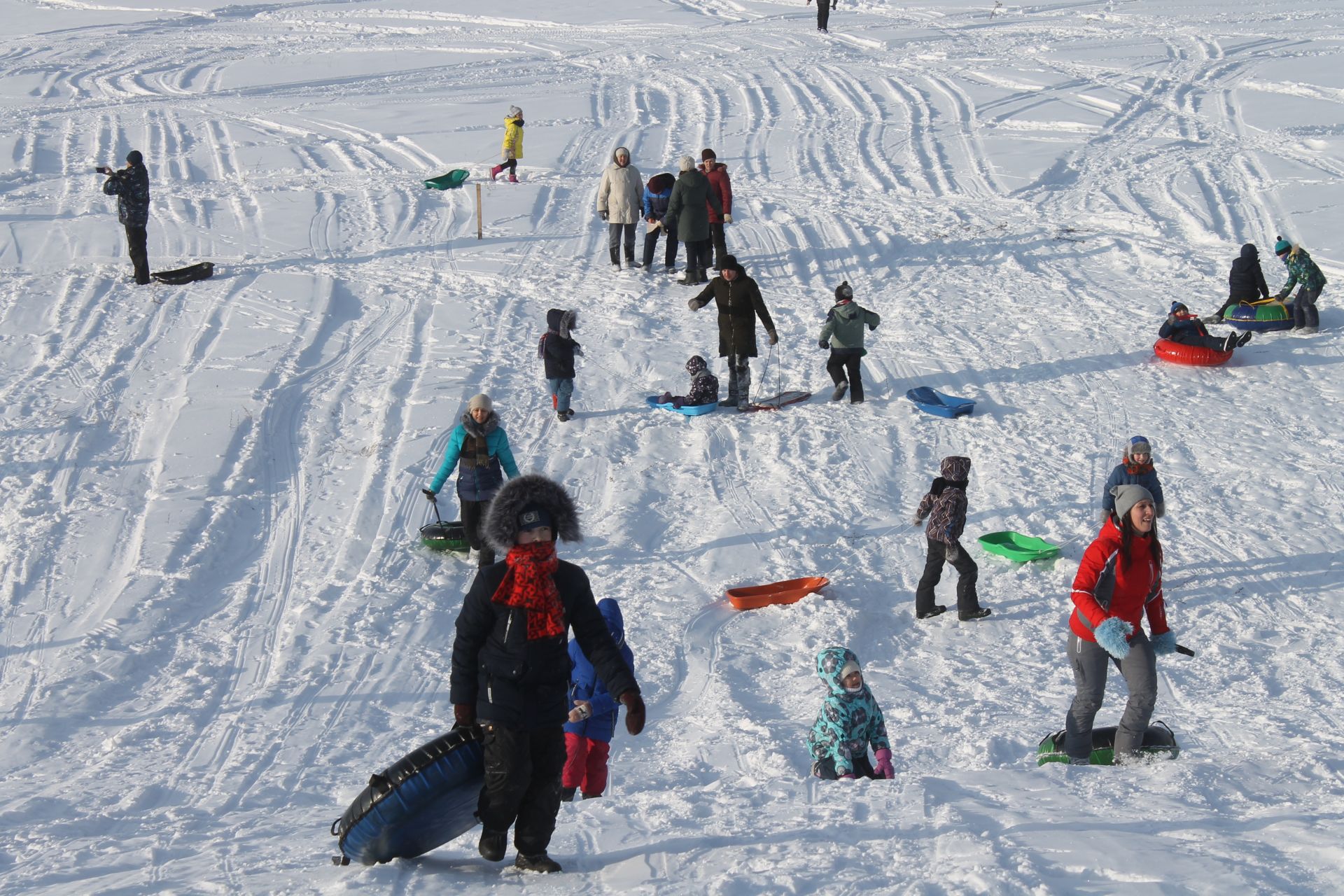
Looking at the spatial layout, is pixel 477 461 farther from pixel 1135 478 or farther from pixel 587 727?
pixel 1135 478

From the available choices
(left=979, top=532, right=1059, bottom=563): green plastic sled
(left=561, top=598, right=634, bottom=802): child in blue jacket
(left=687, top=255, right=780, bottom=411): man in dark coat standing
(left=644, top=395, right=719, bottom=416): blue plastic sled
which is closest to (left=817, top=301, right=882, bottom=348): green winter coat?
(left=687, top=255, right=780, bottom=411): man in dark coat standing

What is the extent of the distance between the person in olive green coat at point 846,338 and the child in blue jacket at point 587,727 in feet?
21.0

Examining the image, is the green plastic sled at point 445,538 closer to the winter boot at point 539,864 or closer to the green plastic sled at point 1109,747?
the green plastic sled at point 1109,747

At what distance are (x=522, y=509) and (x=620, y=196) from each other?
11163mm

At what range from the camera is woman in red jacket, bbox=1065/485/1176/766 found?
5.80 meters

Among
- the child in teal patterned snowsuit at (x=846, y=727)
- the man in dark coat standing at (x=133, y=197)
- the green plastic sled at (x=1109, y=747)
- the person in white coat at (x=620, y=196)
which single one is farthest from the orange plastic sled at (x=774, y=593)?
the man in dark coat standing at (x=133, y=197)

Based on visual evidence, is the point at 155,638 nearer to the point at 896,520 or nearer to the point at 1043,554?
A: the point at 896,520

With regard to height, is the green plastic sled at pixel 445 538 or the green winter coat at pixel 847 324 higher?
the green winter coat at pixel 847 324

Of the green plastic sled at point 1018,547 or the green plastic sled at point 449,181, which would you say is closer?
the green plastic sled at point 1018,547

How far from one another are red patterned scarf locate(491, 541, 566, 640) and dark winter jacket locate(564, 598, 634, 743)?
1.19 m

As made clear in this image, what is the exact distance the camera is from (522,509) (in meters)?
4.37

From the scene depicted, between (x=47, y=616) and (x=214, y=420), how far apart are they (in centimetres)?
318

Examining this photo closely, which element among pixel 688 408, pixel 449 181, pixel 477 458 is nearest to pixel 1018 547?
pixel 688 408

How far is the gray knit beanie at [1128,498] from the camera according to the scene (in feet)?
18.8
